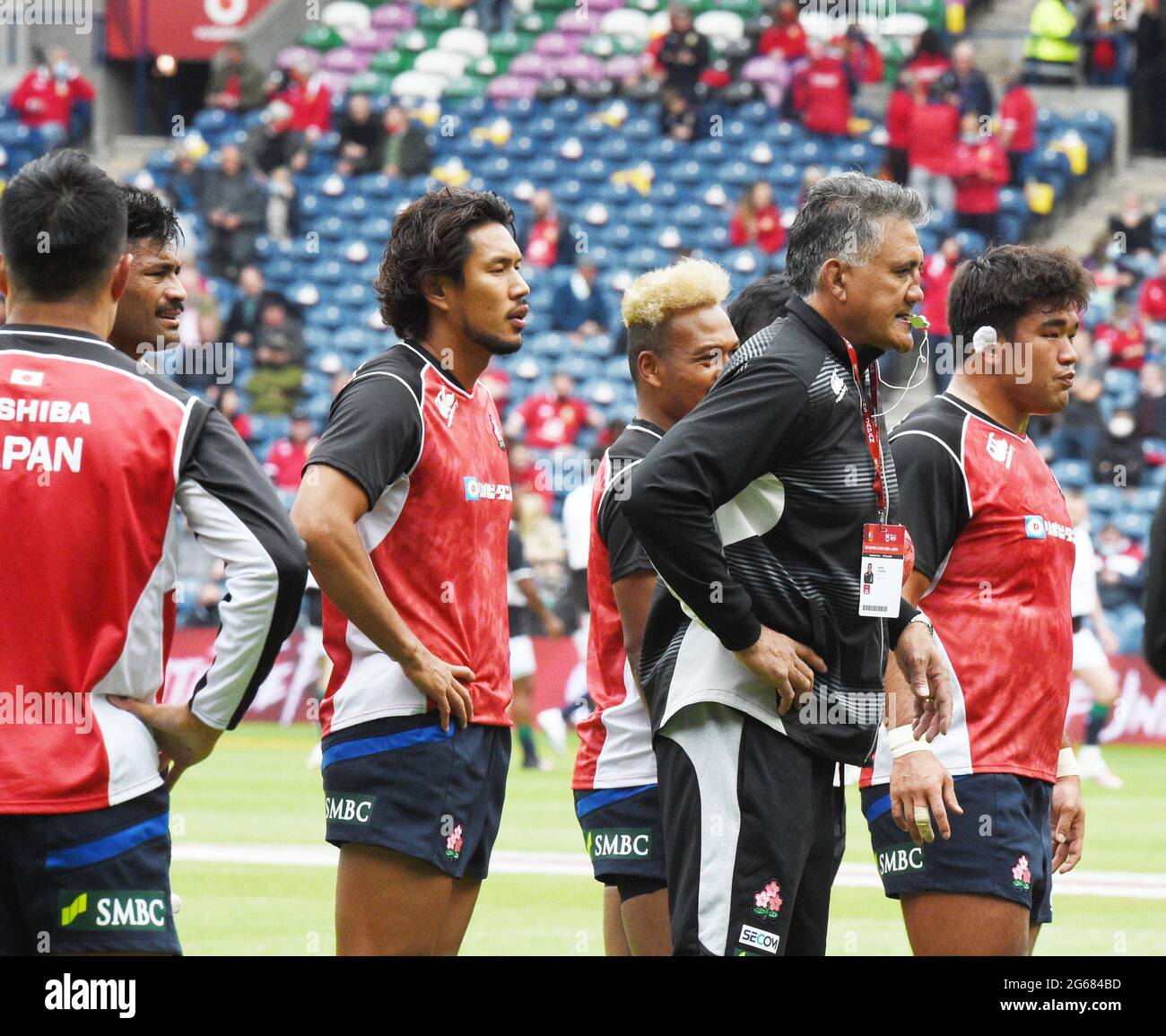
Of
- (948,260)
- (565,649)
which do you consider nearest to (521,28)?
(948,260)

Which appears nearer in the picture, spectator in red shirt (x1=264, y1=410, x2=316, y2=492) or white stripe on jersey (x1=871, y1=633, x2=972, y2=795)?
white stripe on jersey (x1=871, y1=633, x2=972, y2=795)

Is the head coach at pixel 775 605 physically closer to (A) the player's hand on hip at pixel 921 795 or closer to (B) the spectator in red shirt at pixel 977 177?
(A) the player's hand on hip at pixel 921 795

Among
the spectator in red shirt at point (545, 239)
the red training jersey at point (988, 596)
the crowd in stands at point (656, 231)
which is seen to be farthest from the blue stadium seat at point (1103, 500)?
the red training jersey at point (988, 596)

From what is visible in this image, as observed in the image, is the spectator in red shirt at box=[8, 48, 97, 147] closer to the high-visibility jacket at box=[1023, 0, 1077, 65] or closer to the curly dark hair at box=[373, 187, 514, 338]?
the high-visibility jacket at box=[1023, 0, 1077, 65]

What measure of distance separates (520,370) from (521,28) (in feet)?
23.3

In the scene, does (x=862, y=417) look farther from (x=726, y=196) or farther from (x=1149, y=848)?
(x=726, y=196)

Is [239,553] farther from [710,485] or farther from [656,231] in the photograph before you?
[656,231]

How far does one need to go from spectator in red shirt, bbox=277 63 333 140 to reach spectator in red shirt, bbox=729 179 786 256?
624 cm

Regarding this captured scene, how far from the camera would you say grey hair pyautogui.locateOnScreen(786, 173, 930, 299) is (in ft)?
13.4

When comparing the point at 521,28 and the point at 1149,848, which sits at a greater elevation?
the point at 521,28

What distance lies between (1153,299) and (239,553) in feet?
60.5

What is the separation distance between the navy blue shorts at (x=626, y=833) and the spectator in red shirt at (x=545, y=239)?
55.8ft

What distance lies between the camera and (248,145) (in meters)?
23.4

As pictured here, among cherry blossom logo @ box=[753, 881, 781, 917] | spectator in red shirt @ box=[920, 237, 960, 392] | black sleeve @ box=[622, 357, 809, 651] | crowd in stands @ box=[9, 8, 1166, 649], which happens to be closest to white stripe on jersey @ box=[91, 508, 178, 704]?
black sleeve @ box=[622, 357, 809, 651]
